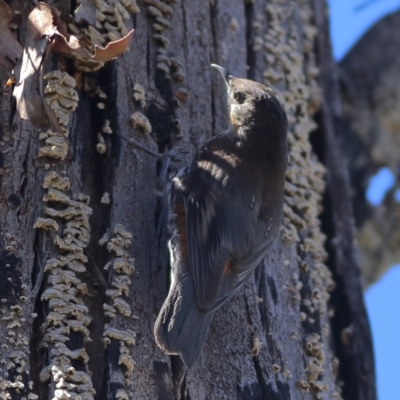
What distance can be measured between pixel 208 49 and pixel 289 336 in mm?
1430

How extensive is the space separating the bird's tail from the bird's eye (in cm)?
98

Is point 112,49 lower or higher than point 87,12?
lower

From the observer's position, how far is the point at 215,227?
3602 millimetres

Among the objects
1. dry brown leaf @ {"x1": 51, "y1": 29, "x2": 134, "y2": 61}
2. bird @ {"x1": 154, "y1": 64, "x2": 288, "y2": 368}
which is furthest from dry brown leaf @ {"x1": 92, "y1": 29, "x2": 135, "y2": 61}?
bird @ {"x1": 154, "y1": 64, "x2": 288, "y2": 368}

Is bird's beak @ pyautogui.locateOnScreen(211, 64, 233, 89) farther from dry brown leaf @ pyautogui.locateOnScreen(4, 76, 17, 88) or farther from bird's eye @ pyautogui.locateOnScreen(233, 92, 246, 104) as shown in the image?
dry brown leaf @ pyautogui.locateOnScreen(4, 76, 17, 88)

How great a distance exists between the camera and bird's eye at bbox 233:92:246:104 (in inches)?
156

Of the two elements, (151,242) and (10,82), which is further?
(151,242)

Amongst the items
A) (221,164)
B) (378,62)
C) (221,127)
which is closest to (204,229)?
(221,164)

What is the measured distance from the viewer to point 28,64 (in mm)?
3064

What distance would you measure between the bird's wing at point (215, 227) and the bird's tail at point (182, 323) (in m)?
0.04

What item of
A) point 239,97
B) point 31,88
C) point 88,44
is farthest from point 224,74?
point 31,88

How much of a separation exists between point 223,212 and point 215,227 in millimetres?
98

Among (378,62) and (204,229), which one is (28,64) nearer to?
(204,229)

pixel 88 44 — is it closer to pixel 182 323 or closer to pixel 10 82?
pixel 10 82
